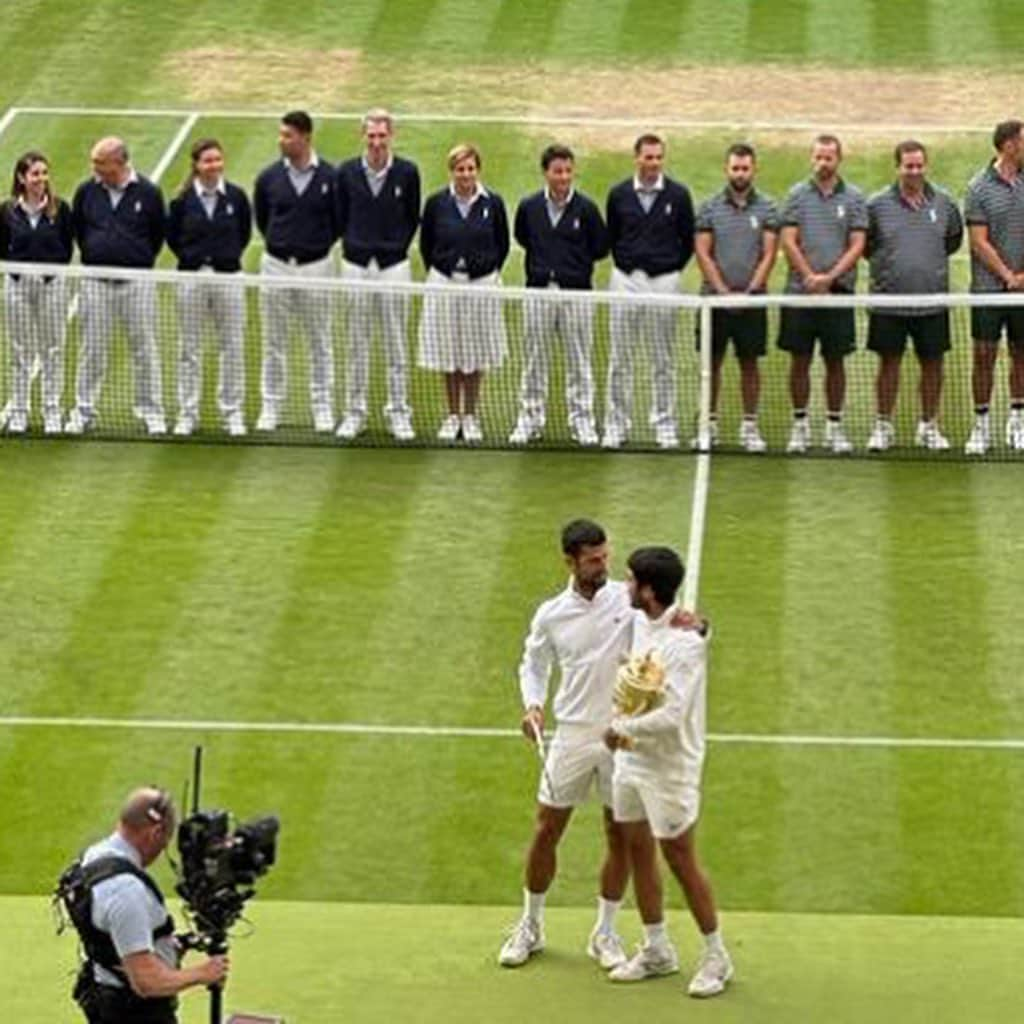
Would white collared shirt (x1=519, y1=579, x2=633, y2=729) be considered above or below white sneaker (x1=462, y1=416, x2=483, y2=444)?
above

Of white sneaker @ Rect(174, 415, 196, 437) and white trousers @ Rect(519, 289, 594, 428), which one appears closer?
white trousers @ Rect(519, 289, 594, 428)

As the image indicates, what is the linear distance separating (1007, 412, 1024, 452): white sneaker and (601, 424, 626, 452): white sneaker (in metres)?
2.71

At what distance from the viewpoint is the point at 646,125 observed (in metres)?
34.8

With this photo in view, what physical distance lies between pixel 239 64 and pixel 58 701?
1481 centimetres

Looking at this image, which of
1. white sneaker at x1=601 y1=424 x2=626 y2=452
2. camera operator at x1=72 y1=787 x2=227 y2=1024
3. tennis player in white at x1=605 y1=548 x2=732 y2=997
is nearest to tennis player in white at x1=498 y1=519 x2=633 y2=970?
tennis player in white at x1=605 y1=548 x2=732 y2=997

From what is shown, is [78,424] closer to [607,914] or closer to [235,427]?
[235,427]

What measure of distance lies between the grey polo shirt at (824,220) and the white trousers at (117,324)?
4532 millimetres

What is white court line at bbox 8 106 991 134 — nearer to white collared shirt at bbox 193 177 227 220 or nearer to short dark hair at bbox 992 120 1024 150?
short dark hair at bbox 992 120 1024 150

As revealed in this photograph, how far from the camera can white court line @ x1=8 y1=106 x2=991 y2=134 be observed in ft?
114

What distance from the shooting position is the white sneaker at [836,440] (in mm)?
27484

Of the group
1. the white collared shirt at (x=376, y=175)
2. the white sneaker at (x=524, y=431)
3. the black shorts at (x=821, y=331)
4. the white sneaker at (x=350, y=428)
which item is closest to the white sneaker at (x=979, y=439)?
the black shorts at (x=821, y=331)

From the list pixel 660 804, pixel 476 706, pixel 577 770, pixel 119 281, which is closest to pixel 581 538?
pixel 577 770

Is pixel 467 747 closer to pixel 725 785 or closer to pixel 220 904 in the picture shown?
pixel 725 785

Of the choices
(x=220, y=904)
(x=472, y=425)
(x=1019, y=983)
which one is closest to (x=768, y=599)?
(x=472, y=425)
